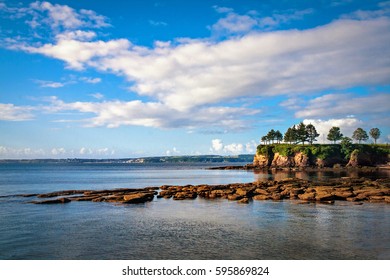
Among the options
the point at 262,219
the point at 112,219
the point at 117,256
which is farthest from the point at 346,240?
the point at 112,219

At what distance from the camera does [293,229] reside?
32906mm

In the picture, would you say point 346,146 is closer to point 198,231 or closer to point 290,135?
point 290,135

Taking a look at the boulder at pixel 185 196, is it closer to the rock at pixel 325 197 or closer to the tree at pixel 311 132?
the rock at pixel 325 197

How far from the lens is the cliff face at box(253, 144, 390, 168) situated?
14975 cm

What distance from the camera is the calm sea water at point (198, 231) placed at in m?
25.8

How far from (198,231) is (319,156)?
13934 cm

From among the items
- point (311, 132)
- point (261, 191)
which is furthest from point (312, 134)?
point (261, 191)

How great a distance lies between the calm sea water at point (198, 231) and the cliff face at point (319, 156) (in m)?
115

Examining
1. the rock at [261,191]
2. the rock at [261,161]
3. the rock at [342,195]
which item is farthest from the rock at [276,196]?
the rock at [261,161]

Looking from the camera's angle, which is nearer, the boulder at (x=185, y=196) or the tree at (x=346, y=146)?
the boulder at (x=185, y=196)

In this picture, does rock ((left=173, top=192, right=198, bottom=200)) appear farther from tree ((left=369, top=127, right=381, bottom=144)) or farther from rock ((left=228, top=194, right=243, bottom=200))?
tree ((left=369, top=127, right=381, bottom=144))

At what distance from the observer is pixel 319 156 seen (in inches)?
6240
